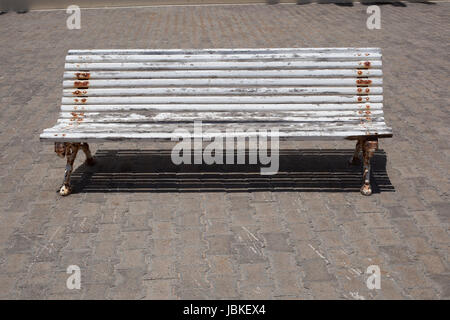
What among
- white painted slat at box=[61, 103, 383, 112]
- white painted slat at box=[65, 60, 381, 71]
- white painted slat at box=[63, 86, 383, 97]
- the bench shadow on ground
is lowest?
the bench shadow on ground

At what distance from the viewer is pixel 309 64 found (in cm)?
461

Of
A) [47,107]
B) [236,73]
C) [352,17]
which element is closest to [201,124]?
[236,73]

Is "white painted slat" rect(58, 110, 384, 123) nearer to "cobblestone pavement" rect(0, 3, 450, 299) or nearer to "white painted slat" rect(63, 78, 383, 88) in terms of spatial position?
"white painted slat" rect(63, 78, 383, 88)

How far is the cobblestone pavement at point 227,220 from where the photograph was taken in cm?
338

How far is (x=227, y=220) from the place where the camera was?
4121 mm

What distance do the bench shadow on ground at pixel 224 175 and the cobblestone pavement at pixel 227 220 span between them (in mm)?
19

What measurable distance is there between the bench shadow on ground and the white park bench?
17.2 inches

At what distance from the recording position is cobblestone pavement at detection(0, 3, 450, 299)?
3.38 meters

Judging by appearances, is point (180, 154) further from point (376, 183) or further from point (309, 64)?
point (376, 183)
